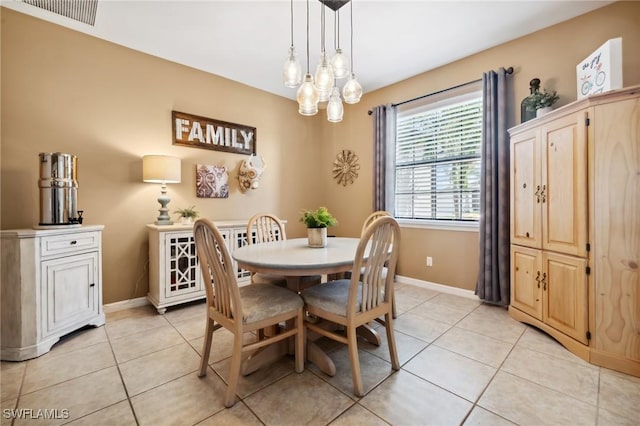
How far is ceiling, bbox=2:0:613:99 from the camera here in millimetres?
2236

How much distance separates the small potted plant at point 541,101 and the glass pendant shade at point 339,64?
1.73 metres

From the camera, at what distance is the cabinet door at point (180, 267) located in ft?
8.63

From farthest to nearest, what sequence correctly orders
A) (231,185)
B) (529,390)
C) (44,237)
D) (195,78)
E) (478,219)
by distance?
(231,185) < (195,78) < (478,219) < (44,237) < (529,390)

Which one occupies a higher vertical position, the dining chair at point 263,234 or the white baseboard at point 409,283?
the dining chair at point 263,234

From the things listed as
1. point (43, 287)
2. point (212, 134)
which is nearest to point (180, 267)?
point (43, 287)

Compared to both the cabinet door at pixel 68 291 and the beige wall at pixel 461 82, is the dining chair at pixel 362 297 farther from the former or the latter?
the cabinet door at pixel 68 291

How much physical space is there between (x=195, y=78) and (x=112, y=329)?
9.20ft

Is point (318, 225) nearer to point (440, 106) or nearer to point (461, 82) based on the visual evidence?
point (440, 106)

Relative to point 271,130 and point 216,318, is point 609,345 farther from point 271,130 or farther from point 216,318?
point 271,130

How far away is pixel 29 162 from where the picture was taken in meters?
2.31

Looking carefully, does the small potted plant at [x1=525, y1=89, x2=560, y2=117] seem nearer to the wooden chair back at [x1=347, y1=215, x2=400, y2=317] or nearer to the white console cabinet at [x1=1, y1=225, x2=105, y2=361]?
the wooden chair back at [x1=347, y1=215, x2=400, y2=317]

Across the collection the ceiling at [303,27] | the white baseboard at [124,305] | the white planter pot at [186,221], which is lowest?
the white baseboard at [124,305]

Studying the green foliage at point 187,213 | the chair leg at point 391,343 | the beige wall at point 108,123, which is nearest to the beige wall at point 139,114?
the beige wall at point 108,123

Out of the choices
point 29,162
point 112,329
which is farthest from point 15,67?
point 112,329
